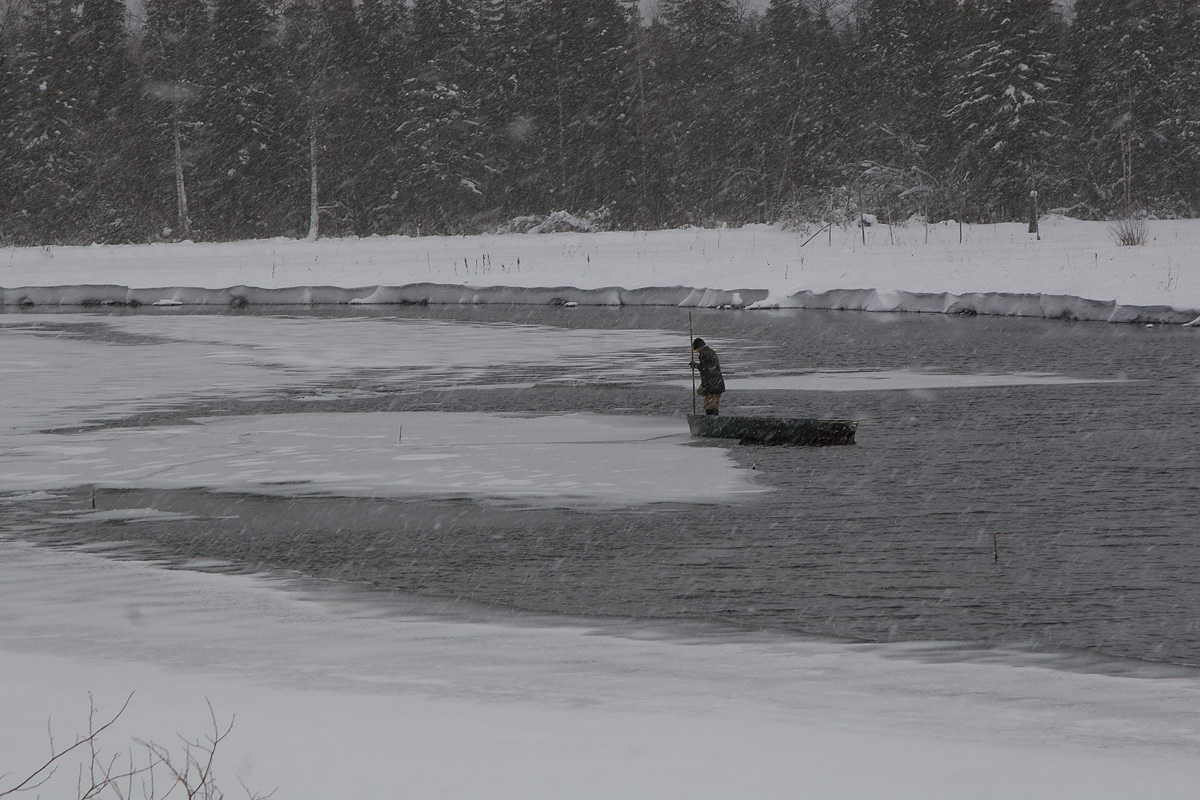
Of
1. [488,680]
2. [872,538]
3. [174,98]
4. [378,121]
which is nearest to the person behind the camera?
[488,680]

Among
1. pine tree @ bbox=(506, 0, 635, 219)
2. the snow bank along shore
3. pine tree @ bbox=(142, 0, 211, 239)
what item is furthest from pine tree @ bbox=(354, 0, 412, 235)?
the snow bank along shore

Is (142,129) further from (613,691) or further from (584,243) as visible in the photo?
(613,691)

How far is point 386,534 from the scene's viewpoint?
11.3 metres

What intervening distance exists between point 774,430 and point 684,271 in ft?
87.5

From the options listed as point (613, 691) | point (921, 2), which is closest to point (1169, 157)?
point (921, 2)

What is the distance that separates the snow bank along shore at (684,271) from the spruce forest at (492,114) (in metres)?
12.2

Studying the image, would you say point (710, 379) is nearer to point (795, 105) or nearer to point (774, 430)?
point (774, 430)

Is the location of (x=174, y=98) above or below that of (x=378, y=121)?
above

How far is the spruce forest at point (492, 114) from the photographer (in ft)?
217

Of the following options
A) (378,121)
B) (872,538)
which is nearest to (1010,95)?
(378,121)

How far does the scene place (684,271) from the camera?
41656 millimetres

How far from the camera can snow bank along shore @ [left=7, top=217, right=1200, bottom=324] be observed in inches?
1321

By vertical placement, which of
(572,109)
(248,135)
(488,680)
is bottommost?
(488,680)

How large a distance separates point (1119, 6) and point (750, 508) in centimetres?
5993
